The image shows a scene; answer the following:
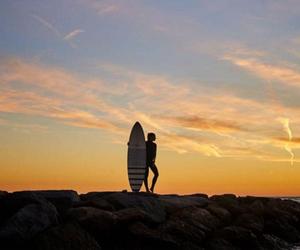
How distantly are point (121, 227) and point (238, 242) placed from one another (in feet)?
14.5

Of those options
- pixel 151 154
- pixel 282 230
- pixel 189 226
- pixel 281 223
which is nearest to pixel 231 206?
pixel 282 230

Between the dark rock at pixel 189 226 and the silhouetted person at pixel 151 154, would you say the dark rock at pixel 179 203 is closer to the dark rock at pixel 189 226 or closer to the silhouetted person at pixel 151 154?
the dark rock at pixel 189 226

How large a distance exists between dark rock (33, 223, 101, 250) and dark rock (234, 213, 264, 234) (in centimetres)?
748

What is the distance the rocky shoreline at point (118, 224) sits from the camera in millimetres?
13078

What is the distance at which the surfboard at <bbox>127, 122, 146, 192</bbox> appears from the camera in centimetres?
2155

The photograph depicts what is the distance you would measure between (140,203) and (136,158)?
5.33 metres

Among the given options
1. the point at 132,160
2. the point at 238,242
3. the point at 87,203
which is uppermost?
the point at 132,160

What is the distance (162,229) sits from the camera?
1552 cm

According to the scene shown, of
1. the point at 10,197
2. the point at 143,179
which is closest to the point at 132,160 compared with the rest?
the point at 143,179

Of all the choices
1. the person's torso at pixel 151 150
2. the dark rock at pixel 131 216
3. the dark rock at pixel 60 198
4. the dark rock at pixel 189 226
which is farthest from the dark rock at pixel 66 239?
→ the person's torso at pixel 151 150

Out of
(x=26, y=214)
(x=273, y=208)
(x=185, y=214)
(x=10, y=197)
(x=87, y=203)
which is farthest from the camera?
(x=273, y=208)

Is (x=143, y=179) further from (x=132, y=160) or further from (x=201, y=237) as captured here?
(x=201, y=237)

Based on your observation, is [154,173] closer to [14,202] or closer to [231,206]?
[231,206]

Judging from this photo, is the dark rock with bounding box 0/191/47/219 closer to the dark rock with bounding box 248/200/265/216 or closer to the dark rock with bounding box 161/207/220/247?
the dark rock with bounding box 161/207/220/247
